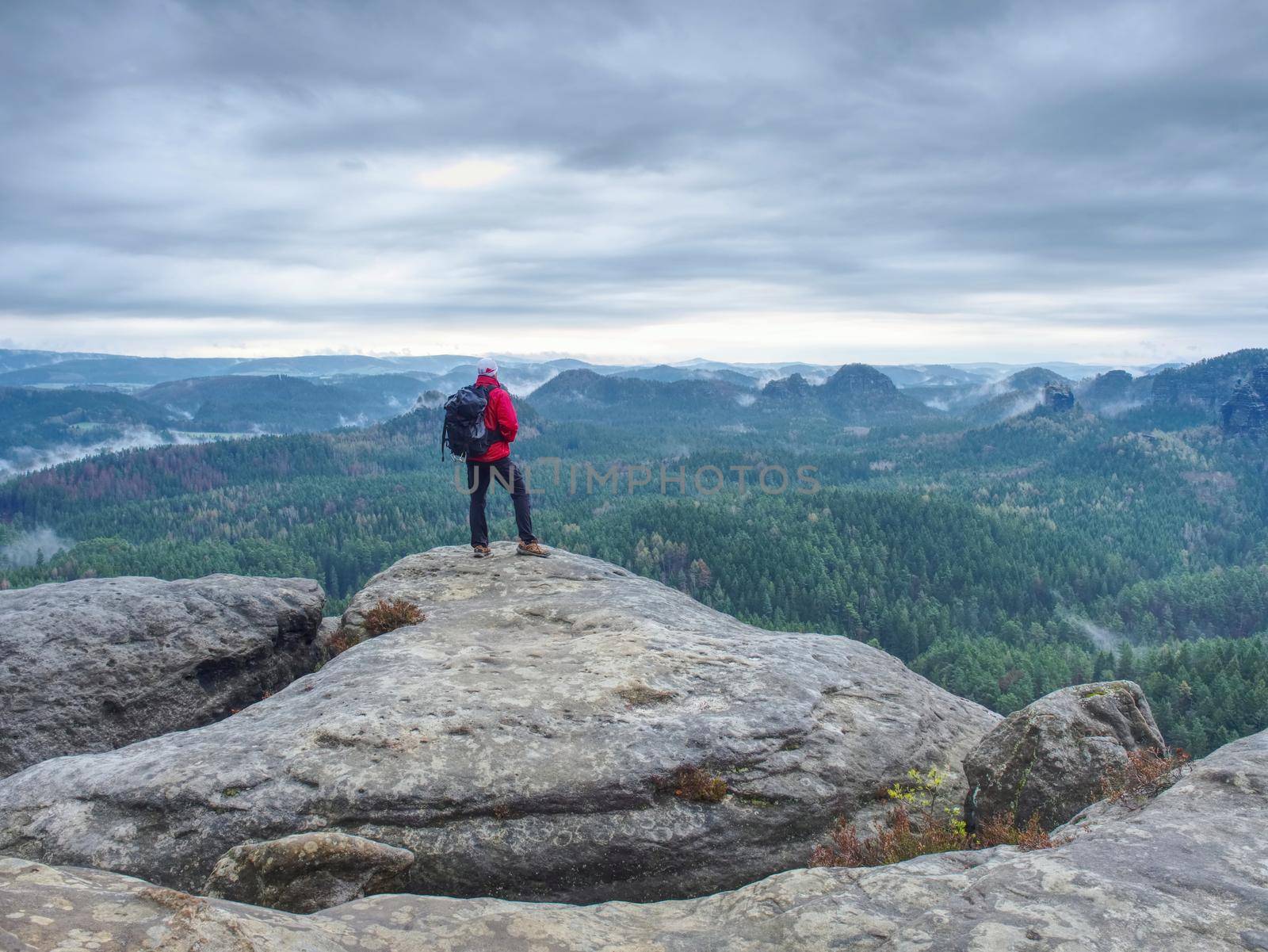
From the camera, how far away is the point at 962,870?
10000 mm

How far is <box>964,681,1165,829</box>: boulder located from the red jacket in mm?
15881

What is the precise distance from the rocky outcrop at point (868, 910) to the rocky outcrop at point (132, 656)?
11707 millimetres

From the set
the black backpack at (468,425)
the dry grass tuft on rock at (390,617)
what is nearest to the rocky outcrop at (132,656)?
the dry grass tuft on rock at (390,617)

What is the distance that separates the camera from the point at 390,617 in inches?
832

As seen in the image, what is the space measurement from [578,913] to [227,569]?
20659cm

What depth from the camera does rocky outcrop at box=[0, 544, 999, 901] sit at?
11867 mm

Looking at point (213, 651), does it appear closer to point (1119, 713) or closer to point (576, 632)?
point (576, 632)

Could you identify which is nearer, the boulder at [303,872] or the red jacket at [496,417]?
the boulder at [303,872]

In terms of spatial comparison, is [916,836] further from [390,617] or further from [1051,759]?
[390,617]

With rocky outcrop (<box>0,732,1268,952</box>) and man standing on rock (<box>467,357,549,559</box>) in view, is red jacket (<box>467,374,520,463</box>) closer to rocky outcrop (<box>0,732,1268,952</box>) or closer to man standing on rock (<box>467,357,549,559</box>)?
man standing on rock (<box>467,357,549,559</box>)

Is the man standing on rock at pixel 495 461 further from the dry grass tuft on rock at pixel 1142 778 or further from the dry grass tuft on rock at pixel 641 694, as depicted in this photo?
the dry grass tuft on rock at pixel 1142 778

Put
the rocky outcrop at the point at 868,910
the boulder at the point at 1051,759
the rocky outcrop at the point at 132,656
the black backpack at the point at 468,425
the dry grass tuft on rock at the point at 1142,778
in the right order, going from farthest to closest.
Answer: the black backpack at the point at 468,425, the rocky outcrop at the point at 132,656, the boulder at the point at 1051,759, the dry grass tuft on rock at the point at 1142,778, the rocky outcrop at the point at 868,910

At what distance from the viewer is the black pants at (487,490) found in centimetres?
2456

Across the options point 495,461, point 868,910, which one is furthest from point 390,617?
point 868,910
